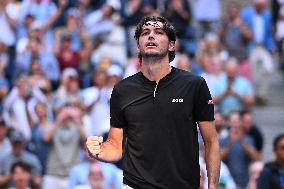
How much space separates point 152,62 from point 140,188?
0.78 metres

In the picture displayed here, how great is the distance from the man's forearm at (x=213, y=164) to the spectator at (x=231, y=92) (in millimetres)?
8127

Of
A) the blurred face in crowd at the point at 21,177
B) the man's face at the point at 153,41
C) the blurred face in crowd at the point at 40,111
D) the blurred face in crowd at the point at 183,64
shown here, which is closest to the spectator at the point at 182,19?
the blurred face in crowd at the point at 183,64

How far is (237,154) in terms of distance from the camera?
13000 mm

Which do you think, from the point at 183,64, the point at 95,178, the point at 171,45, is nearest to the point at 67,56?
the point at 183,64

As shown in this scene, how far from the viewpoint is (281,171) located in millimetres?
9203

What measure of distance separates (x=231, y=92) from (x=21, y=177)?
4.22 metres

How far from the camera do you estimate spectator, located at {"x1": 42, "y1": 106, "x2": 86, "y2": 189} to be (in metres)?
13.3

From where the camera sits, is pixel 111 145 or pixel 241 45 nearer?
pixel 111 145

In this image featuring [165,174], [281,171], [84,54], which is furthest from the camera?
[84,54]

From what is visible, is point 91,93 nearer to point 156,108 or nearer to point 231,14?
point 231,14

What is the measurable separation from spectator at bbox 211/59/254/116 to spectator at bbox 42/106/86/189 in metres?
2.24

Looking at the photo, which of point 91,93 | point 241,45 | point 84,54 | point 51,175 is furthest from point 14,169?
point 241,45

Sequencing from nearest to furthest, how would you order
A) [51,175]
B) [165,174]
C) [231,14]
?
[165,174] < [51,175] < [231,14]

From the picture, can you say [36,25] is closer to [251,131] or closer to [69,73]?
[69,73]
